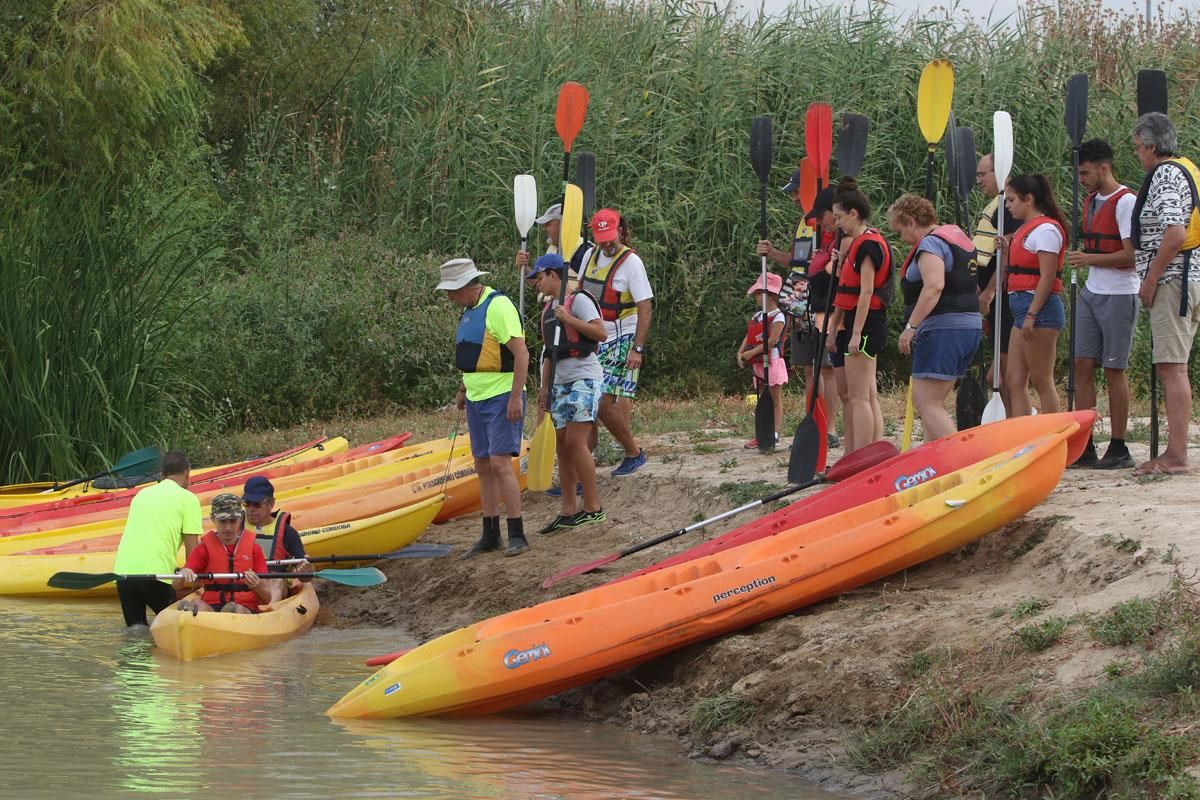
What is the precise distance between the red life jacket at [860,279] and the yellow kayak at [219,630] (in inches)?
136

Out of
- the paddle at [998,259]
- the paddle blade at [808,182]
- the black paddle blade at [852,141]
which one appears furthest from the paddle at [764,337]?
the paddle at [998,259]

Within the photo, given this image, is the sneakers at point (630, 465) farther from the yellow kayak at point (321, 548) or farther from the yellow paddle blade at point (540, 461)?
the yellow kayak at point (321, 548)

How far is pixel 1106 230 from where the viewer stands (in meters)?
8.24

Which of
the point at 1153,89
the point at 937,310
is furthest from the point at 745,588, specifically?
the point at 1153,89

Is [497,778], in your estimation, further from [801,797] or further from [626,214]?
[626,214]

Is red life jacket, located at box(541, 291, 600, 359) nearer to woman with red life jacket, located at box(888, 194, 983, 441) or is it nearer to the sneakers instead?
the sneakers

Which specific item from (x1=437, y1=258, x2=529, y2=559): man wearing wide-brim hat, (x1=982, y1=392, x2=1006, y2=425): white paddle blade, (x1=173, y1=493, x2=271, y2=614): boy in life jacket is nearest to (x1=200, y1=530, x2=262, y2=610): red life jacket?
(x1=173, y1=493, x2=271, y2=614): boy in life jacket

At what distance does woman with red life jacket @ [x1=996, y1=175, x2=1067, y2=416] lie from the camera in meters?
8.26

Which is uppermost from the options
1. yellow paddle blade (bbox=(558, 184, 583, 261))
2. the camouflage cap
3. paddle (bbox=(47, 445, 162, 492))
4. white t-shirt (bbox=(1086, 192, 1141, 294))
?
yellow paddle blade (bbox=(558, 184, 583, 261))

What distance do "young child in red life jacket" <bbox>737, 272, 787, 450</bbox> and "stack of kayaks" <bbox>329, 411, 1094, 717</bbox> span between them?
3.72 m

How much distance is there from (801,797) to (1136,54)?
1520cm

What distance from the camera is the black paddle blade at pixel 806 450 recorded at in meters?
8.91

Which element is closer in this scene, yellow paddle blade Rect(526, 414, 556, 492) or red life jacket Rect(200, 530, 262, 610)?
red life jacket Rect(200, 530, 262, 610)

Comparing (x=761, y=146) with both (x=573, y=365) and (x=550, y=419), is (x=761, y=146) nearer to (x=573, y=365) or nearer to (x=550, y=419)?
(x=550, y=419)
